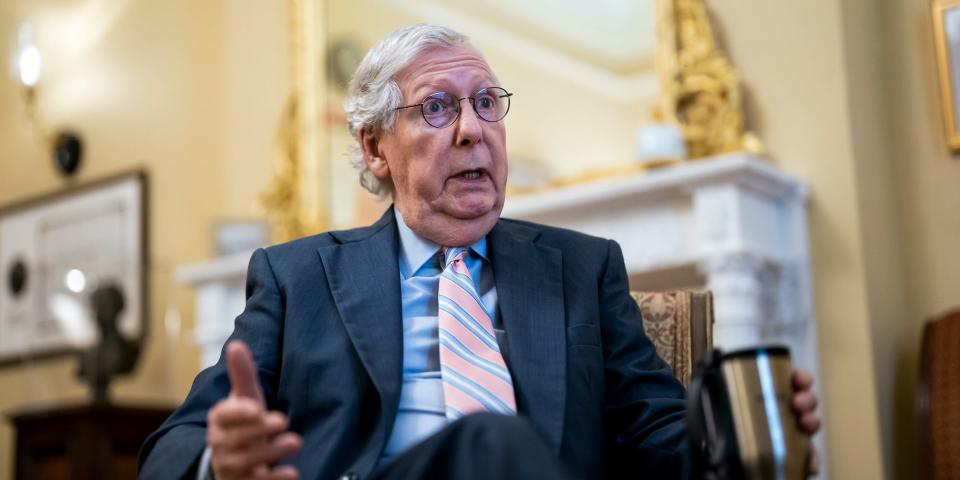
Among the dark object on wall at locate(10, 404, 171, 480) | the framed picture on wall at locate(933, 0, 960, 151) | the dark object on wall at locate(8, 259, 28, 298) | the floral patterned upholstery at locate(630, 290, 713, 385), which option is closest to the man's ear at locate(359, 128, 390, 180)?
the floral patterned upholstery at locate(630, 290, 713, 385)

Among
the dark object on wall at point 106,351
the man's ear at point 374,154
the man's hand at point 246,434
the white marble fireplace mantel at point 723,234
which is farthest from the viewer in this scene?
the dark object on wall at point 106,351

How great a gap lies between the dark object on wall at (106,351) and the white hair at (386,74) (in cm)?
319

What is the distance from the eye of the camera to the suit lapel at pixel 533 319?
1.71 m

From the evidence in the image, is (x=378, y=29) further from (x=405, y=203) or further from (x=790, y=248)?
(x=405, y=203)

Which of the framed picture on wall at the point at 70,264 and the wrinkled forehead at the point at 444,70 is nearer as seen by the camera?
the wrinkled forehead at the point at 444,70

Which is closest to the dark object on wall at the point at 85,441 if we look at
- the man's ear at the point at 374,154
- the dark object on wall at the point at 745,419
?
the man's ear at the point at 374,154

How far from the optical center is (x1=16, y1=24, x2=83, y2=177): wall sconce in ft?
18.8

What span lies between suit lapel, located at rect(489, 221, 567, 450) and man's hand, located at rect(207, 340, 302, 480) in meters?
0.50

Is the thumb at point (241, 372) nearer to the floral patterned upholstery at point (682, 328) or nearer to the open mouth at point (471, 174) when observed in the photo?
the open mouth at point (471, 174)

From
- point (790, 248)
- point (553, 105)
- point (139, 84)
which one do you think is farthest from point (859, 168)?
point (139, 84)

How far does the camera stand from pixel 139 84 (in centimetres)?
560

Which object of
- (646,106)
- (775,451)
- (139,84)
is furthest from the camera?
(139,84)

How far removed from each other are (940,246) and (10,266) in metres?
4.58

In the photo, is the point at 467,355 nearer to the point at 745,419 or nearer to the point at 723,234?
the point at 745,419
